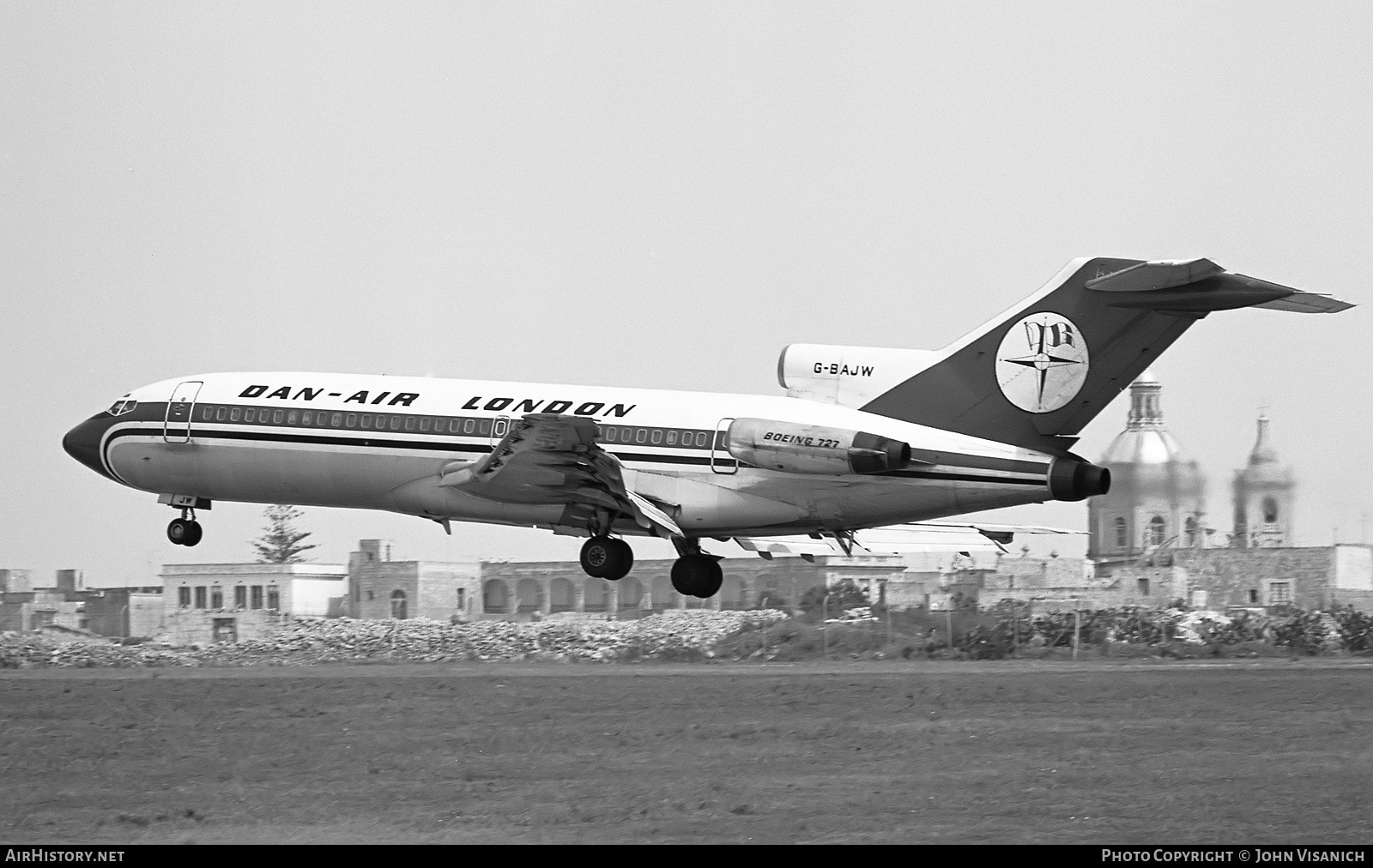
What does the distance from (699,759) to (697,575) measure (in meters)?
13.7

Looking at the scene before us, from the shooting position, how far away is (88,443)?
3869cm

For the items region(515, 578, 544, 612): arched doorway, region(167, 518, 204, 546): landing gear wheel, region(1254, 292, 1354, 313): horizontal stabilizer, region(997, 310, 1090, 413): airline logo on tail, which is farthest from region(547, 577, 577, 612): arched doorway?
region(1254, 292, 1354, 313): horizontal stabilizer

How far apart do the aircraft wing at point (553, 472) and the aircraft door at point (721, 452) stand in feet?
4.54

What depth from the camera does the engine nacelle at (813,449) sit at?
3092 centimetres

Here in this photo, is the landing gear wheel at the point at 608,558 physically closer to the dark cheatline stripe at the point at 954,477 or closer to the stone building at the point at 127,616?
the dark cheatline stripe at the point at 954,477

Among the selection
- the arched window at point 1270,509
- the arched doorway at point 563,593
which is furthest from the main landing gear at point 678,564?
the arched doorway at point 563,593

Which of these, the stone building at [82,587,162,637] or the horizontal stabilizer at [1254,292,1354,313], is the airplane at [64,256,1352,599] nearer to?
the horizontal stabilizer at [1254,292,1354,313]

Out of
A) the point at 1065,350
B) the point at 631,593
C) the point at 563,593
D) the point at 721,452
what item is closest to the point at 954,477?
the point at 1065,350

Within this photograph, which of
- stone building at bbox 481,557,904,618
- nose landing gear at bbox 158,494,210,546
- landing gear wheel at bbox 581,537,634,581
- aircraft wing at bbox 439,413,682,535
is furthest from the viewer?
stone building at bbox 481,557,904,618

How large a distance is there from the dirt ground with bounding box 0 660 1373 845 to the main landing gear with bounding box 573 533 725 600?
→ 347cm

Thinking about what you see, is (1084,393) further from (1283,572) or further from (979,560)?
(979,560)

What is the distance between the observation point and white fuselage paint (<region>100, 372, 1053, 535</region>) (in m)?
31.8

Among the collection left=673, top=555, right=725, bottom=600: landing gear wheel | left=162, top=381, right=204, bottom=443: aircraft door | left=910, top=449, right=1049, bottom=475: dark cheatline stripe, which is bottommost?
left=673, top=555, right=725, bottom=600: landing gear wheel
